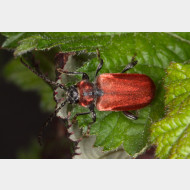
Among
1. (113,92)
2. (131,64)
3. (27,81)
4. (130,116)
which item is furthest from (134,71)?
(27,81)

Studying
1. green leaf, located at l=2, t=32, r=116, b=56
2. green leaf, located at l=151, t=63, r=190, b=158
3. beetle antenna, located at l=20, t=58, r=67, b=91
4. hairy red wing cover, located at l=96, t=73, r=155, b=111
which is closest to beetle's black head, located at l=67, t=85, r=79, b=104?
beetle antenna, located at l=20, t=58, r=67, b=91

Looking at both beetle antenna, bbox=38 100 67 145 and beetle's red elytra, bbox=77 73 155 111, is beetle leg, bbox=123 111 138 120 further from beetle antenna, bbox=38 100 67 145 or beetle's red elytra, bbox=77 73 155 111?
beetle antenna, bbox=38 100 67 145

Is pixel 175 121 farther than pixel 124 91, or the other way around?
pixel 124 91

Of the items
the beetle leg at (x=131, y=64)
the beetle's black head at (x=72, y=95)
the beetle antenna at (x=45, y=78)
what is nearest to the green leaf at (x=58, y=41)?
the beetle antenna at (x=45, y=78)

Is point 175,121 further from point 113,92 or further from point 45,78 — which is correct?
point 45,78

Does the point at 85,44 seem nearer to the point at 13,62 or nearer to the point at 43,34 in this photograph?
the point at 43,34

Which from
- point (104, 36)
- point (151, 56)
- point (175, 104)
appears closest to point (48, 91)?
point (104, 36)
